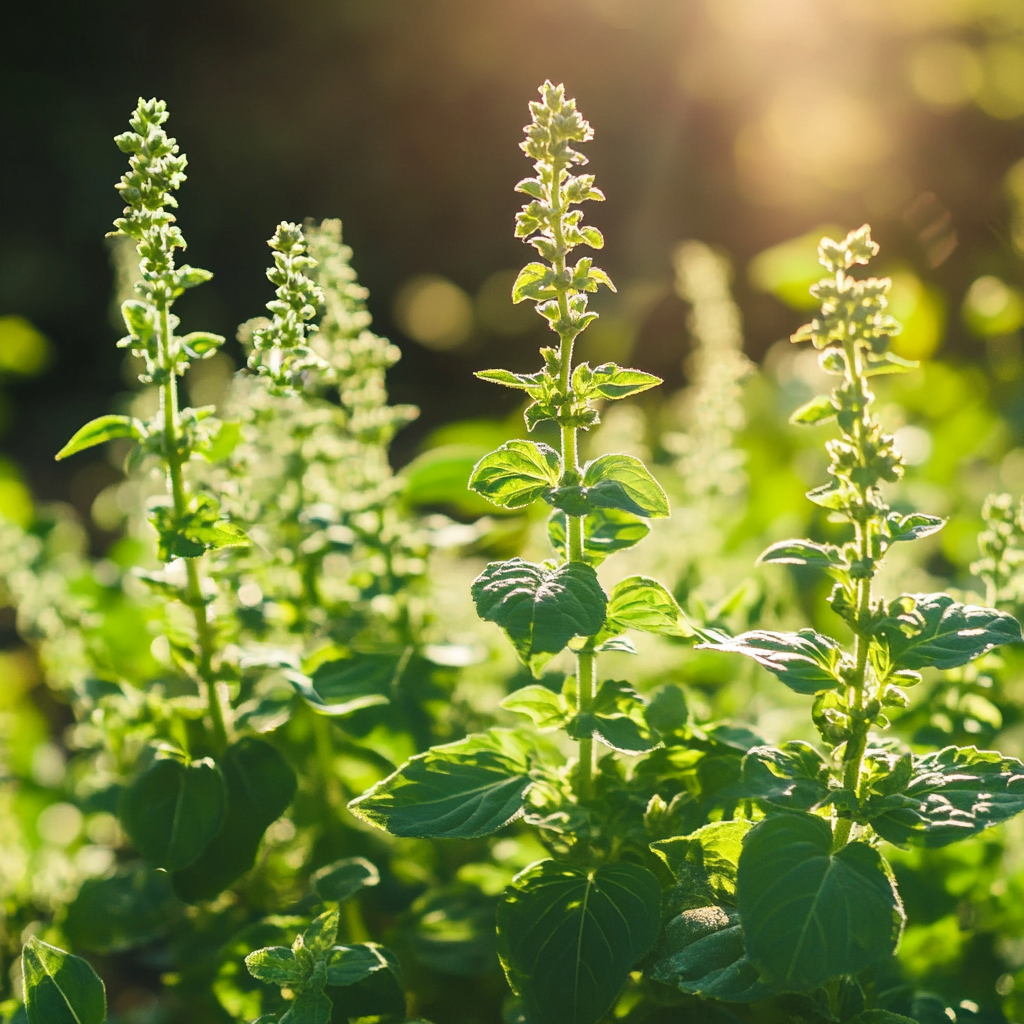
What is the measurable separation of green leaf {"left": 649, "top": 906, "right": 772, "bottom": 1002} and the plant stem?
2.08 ft

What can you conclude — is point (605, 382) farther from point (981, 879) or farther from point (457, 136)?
point (457, 136)

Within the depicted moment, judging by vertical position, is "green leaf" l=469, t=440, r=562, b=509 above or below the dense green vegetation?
above

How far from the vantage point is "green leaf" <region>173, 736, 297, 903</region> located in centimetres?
119

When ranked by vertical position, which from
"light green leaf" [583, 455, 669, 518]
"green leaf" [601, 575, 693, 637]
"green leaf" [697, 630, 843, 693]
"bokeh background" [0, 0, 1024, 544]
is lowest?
"green leaf" [697, 630, 843, 693]

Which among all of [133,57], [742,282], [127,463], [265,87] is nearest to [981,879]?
[127,463]

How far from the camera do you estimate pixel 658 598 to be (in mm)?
1023

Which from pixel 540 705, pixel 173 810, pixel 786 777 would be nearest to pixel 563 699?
pixel 540 705

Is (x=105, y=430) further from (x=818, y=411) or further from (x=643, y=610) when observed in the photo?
(x=818, y=411)

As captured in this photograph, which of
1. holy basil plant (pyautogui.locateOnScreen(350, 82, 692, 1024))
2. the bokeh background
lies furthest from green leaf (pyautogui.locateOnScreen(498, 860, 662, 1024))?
the bokeh background

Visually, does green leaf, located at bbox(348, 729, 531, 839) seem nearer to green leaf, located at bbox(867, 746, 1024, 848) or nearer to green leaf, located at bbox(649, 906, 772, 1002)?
green leaf, located at bbox(649, 906, 772, 1002)

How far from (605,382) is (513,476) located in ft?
A: 0.45

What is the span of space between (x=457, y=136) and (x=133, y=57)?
7.34ft

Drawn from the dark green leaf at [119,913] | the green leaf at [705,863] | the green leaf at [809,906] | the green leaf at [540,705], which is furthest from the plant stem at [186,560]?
the green leaf at [809,906]

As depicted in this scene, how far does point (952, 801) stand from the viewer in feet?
2.97
